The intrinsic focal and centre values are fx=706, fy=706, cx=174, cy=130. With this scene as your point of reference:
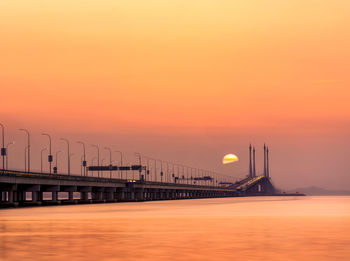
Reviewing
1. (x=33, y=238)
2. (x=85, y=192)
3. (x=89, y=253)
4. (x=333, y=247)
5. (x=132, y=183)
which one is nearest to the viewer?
(x=89, y=253)

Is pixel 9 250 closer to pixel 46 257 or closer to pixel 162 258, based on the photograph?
pixel 46 257

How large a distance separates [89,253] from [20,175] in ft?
338

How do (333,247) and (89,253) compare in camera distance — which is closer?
(89,253)

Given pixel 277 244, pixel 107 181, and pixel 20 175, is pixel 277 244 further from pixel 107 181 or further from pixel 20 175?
pixel 107 181

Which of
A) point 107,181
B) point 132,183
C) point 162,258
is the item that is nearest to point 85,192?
point 107,181

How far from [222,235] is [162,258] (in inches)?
437

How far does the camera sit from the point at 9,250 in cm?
2598

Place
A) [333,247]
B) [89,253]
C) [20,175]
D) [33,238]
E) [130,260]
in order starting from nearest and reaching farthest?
[130,260] → [89,253] → [333,247] → [33,238] → [20,175]

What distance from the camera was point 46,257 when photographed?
23.2 m

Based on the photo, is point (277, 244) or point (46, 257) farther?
point (277, 244)

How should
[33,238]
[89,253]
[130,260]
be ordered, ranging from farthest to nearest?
[33,238]
[89,253]
[130,260]

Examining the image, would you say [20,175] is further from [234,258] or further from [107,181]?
[234,258]

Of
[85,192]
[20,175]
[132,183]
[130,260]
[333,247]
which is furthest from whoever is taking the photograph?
[132,183]

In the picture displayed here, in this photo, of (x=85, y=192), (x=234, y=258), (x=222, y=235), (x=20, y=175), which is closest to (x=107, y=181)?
(x=85, y=192)
